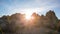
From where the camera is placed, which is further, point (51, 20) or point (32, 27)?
point (51, 20)

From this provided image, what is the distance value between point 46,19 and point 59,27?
6657 mm

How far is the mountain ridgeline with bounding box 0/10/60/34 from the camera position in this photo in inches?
2151

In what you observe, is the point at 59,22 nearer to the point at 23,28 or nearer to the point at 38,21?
the point at 38,21

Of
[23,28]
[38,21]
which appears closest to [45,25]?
[38,21]

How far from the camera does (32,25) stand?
59125mm

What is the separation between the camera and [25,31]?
5394 cm

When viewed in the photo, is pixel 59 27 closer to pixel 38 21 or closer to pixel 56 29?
pixel 56 29

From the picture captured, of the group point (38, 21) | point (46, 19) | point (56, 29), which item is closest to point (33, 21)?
point (38, 21)

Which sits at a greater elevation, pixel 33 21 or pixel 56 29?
pixel 33 21

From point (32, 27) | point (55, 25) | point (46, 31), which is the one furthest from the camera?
point (55, 25)

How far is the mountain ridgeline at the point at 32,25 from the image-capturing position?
54.6m

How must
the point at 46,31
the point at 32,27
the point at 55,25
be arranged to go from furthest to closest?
the point at 55,25 → the point at 32,27 → the point at 46,31

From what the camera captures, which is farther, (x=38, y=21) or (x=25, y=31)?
(x=38, y=21)

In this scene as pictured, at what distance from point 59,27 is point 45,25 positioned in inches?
238
